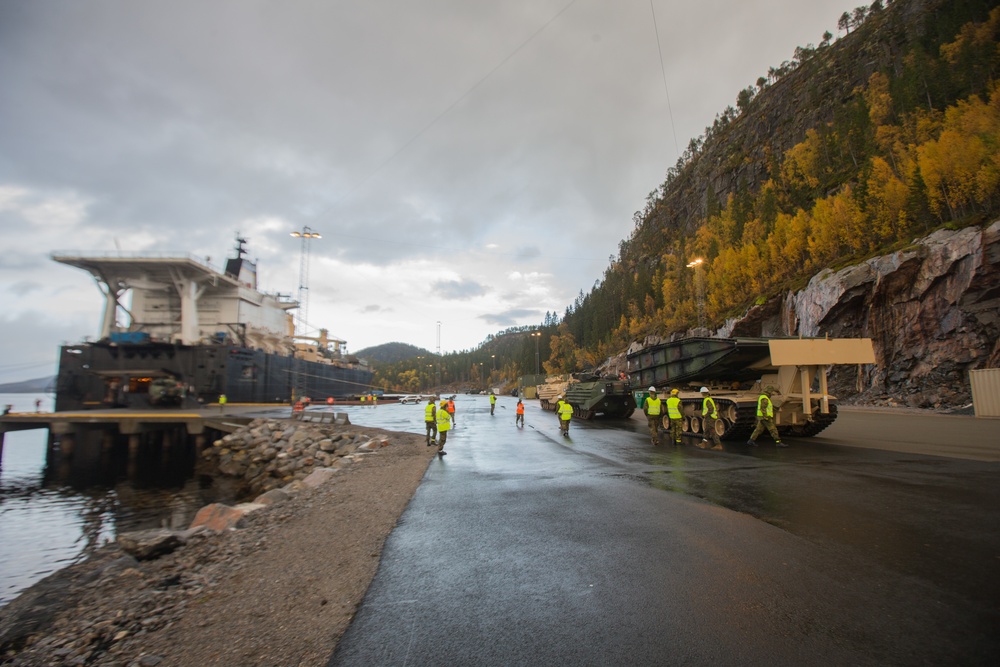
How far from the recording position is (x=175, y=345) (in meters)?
32.2

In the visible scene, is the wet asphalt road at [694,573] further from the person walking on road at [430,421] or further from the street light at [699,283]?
the street light at [699,283]

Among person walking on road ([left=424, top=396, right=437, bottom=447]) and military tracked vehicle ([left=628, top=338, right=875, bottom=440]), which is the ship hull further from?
military tracked vehicle ([left=628, top=338, right=875, bottom=440])

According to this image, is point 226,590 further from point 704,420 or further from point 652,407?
point 704,420

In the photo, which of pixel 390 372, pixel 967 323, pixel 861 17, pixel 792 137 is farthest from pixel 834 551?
pixel 390 372

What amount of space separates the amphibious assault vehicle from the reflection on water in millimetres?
15926

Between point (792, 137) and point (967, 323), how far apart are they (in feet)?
225

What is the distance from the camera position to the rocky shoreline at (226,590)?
284cm

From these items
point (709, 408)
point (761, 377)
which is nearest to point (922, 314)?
point (761, 377)

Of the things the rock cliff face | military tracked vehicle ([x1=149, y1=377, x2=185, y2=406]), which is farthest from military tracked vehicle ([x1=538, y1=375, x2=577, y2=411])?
military tracked vehicle ([x1=149, y1=377, x2=185, y2=406])

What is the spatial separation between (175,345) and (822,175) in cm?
7588

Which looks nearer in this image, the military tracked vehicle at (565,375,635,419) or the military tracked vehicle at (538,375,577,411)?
the military tracked vehicle at (565,375,635,419)

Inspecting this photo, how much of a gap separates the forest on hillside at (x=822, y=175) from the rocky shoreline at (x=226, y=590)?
36.6 meters

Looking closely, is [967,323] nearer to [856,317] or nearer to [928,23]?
[856,317]

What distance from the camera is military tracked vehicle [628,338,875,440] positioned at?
41.3 ft
